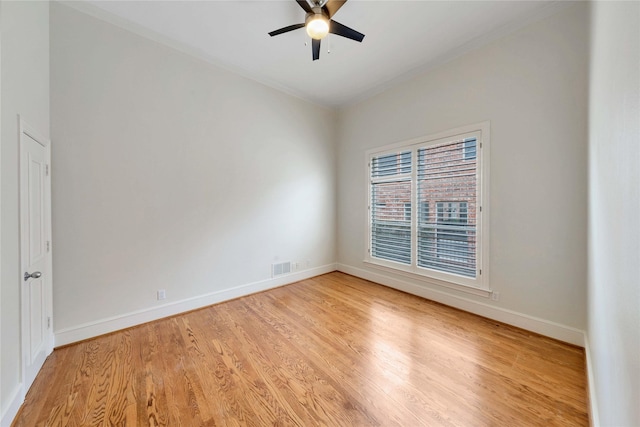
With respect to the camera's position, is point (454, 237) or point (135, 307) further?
point (454, 237)

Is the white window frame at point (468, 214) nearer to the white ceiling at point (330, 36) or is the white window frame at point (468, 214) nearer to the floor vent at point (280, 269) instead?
the white ceiling at point (330, 36)

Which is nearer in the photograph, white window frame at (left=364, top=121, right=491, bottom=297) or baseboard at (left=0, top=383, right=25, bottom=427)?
baseboard at (left=0, top=383, right=25, bottom=427)

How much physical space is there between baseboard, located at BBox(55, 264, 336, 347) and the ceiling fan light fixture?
131 inches

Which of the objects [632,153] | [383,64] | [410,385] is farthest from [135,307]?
[383,64]

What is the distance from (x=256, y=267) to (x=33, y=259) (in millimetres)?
2317

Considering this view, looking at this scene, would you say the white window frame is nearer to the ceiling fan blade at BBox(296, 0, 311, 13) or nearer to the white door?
the ceiling fan blade at BBox(296, 0, 311, 13)

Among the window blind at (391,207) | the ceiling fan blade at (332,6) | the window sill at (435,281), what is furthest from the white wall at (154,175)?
the ceiling fan blade at (332,6)

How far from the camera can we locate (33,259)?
1.87 meters

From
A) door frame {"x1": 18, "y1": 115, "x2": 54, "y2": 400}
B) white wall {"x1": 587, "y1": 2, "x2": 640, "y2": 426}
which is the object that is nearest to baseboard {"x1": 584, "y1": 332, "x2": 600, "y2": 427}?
white wall {"x1": 587, "y1": 2, "x2": 640, "y2": 426}

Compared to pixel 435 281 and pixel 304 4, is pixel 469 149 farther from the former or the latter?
pixel 304 4

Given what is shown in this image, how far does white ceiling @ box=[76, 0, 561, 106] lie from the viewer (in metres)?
2.40

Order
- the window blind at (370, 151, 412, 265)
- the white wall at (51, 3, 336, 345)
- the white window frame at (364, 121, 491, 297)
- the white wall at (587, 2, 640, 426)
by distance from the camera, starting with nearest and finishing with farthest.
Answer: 1. the white wall at (587, 2, 640, 426)
2. the white wall at (51, 3, 336, 345)
3. the white window frame at (364, 121, 491, 297)
4. the window blind at (370, 151, 412, 265)

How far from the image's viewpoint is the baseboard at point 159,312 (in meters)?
2.37

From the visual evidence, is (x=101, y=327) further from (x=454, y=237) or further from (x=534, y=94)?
(x=534, y=94)
